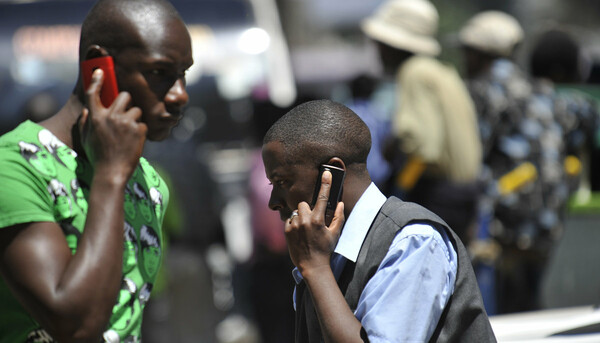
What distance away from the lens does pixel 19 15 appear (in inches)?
370

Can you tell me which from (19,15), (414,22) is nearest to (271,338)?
→ (414,22)

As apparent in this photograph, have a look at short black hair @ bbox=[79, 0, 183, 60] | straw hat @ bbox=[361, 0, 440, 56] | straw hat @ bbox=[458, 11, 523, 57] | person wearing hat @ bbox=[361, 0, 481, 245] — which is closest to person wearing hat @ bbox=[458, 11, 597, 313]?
straw hat @ bbox=[458, 11, 523, 57]

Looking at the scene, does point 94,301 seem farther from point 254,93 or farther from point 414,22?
point 254,93

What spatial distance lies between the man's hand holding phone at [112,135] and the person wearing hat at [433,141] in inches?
115

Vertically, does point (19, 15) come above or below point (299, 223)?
below

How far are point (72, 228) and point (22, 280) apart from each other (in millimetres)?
221

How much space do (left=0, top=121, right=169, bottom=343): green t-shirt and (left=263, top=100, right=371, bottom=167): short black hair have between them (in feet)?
1.62

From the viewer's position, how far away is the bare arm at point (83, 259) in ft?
6.57

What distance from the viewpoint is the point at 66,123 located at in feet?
7.82

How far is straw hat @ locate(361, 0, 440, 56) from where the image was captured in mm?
5168

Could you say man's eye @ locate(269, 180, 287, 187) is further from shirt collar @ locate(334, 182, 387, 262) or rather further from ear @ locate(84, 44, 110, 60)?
ear @ locate(84, 44, 110, 60)

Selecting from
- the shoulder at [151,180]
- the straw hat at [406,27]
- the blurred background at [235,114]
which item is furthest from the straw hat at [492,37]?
the shoulder at [151,180]

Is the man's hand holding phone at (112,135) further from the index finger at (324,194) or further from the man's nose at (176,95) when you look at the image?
the index finger at (324,194)

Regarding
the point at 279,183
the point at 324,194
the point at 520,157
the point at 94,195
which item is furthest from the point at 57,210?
the point at 520,157
